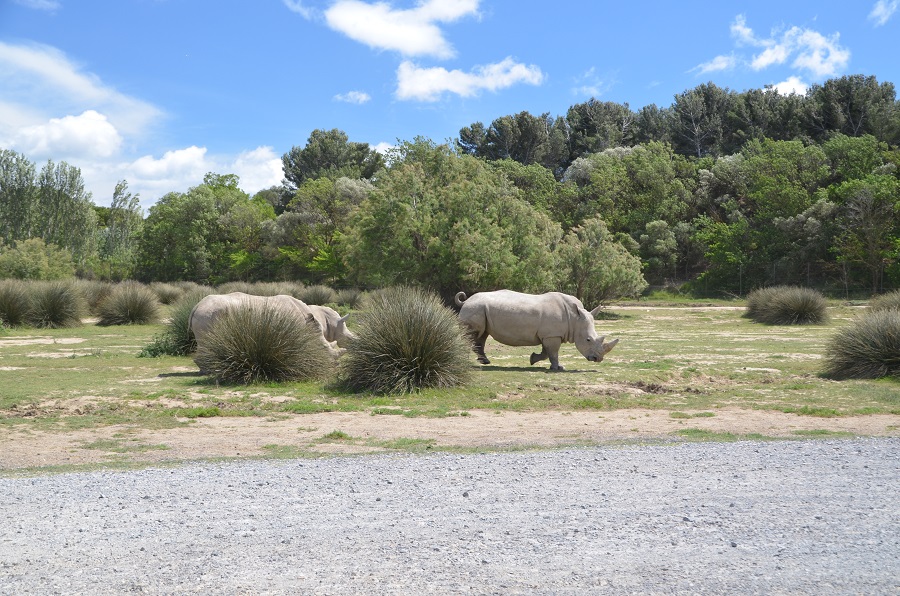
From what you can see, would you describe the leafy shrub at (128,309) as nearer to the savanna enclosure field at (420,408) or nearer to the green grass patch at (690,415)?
the savanna enclosure field at (420,408)

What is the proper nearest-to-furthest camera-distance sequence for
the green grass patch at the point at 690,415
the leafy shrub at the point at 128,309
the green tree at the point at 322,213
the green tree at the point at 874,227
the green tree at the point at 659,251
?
the green grass patch at the point at 690,415, the leafy shrub at the point at 128,309, the green tree at the point at 874,227, the green tree at the point at 322,213, the green tree at the point at 659,251

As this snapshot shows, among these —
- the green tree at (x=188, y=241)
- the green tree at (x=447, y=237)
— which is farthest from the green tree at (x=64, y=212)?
the green tree at (x=447, y=237)

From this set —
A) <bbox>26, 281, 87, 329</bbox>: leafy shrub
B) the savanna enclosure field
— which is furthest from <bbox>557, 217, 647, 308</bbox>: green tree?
<bbox>26, 281, 87, 329</bbox>: leafy shrub

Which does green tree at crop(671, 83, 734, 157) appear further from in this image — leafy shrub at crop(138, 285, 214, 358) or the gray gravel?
the gray gravel

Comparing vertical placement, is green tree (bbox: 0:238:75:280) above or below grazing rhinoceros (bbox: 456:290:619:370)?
above

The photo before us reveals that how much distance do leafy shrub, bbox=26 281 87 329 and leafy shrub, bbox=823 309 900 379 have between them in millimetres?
23240

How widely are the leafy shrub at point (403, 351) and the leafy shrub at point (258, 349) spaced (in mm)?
1061

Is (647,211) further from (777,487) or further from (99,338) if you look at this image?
(777,487)

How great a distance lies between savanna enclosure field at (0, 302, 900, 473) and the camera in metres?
9.34

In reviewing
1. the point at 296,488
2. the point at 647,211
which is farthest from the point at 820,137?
the point at 296,488

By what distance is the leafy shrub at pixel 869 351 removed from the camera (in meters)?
15.1

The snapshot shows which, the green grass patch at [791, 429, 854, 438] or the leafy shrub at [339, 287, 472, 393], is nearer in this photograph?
the green grass patch at [791, 429, 854, 438]

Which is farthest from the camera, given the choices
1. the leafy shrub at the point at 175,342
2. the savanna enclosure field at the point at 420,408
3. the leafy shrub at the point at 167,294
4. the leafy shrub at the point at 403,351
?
the leafy shrub at the point at 167,294

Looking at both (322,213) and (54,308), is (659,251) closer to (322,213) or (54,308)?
(322,213)
